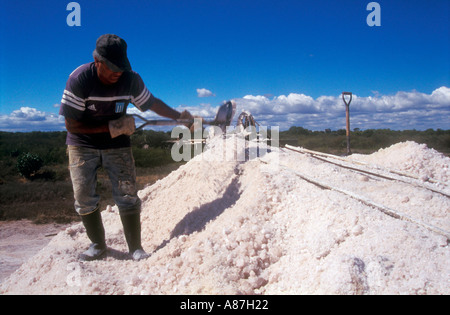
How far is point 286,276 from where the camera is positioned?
78.6 inches

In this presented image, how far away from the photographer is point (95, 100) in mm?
2512

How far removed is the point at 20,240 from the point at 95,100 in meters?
4.10

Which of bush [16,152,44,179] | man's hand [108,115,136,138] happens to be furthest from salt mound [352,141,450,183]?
bush [16,152,44,179]

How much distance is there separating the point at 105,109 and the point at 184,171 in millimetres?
1886

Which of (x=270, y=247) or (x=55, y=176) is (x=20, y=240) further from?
(x=55, y=176)

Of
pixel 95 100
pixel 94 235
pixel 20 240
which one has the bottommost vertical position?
pixel 20 240

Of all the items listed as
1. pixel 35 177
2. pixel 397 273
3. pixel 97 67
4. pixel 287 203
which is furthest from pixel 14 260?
pixel 35 177

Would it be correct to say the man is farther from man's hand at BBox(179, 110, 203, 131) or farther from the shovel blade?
the shovel blade

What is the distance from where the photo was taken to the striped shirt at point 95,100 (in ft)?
7.99

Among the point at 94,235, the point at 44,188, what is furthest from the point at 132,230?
the point at 44,188

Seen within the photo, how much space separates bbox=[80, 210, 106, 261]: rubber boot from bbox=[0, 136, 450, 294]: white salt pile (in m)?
0.14

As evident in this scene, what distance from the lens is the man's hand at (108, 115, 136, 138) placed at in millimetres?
2568

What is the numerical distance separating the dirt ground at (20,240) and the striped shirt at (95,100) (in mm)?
1586

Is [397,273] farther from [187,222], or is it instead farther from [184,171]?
[184,171]
